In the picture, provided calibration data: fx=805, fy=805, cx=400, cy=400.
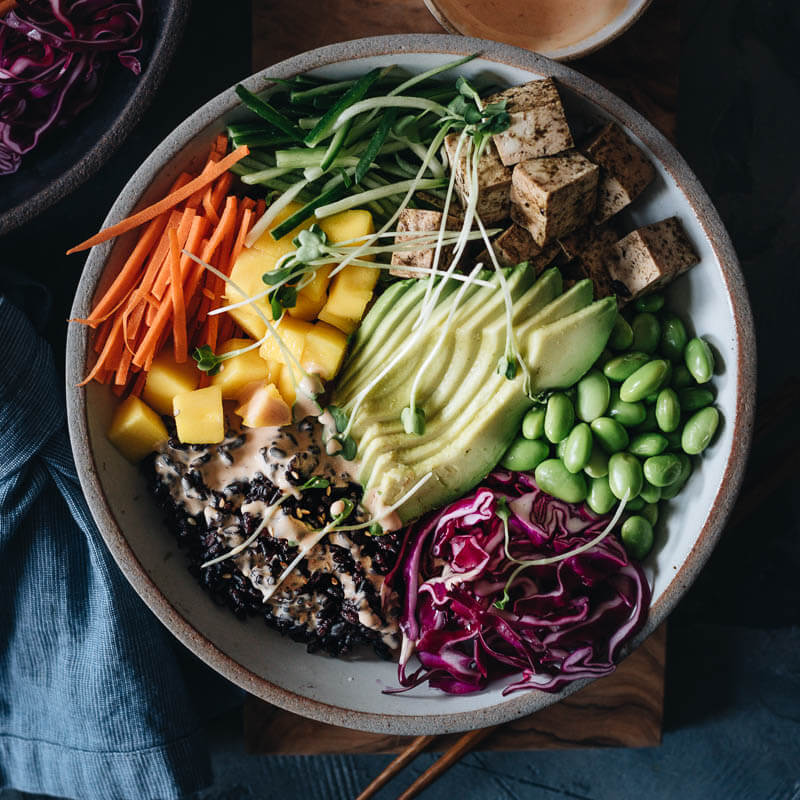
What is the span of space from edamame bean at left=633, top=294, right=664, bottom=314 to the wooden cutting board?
1.63 feet

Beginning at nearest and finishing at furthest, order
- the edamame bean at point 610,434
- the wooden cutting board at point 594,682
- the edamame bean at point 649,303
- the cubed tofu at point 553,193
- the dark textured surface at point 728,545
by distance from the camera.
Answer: the cubed tofu at point 553,193 < the edamame bean at point 610,434 < the edamame bean at point 649,303 < the wooden cutting board at point 594,682 < the dark textured surface at point 728,545

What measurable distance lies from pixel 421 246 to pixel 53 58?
3.88 ft

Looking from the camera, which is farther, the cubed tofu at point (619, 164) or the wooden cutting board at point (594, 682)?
the wooden cutting board at point (594, 682)

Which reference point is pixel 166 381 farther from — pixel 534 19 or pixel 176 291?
pixel 534 19

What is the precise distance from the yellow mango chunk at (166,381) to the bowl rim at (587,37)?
1.15 meters

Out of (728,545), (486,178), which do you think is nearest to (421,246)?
(486,178)

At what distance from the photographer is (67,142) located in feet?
7.45

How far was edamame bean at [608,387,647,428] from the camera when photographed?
6.83 ft

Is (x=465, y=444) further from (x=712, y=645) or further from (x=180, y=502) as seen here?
(x=712, y=645)

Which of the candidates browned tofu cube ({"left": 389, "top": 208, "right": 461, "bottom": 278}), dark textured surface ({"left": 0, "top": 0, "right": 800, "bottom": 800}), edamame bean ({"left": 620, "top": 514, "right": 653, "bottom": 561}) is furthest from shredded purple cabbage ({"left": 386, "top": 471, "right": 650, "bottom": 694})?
dark textured surface ({"left": 0, "top": 0, "right": 800, "bottom": 800})

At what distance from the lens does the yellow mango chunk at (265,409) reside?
2.05 metres

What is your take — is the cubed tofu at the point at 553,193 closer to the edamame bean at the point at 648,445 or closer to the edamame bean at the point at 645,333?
the edamame bean at the point at 645,333

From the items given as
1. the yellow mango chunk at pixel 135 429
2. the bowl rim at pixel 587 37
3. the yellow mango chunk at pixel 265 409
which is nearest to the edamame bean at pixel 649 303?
the bowl rim at pixel 587 37

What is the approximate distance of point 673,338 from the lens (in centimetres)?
216
